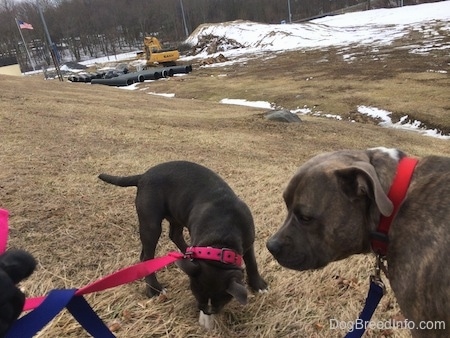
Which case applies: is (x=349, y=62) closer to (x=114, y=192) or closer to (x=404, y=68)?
(x=404, y=68)

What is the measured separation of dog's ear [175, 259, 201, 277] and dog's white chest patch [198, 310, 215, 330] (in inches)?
13.4

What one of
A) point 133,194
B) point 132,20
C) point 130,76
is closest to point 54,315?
point 133,194

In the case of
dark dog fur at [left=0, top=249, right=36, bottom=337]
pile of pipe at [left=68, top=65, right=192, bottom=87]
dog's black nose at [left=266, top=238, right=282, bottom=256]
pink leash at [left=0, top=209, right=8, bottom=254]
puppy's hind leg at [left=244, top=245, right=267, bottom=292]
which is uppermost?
pink leash at [left=0, top=209, right=8, bottom=254]

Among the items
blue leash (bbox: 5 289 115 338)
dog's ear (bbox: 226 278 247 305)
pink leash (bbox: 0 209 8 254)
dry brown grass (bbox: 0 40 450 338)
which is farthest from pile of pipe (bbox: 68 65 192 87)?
pink leash (bbox: 0 209 8 254)

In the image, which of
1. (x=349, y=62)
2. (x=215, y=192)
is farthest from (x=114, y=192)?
(x=349, y=62)

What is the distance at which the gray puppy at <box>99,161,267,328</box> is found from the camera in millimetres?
3025

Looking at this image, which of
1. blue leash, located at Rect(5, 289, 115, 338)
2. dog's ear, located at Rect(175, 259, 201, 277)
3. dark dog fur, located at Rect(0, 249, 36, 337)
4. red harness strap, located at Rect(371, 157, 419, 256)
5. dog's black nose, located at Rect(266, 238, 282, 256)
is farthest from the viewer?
dog's ear, located at Rect(175, 259, 201, 277)

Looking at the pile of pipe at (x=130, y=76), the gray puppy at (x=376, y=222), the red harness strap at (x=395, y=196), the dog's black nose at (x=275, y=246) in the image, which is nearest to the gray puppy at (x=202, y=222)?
the dog's black nose at (x=275, y=246)

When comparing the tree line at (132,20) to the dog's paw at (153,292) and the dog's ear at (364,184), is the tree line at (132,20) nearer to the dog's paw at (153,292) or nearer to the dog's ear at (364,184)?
the dog's paw at (153,292)

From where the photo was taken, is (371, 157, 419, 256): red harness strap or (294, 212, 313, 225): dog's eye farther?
(294, 212, 313, 225): dog's eye

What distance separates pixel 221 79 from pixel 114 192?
26.2 metres

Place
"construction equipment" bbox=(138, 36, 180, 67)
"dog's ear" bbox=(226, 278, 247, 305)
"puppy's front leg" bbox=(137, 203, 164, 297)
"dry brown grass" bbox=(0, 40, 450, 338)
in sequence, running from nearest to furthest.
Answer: "dog's ear" bbox=(226, 278, 247, 305) < "dry brown grass" bbox=(0, 40, 450, 338) < "puppy's front leg" bbox=(137, 203, 164, 297) < "construction equipment" bbox=(138, 36, 180, 67)

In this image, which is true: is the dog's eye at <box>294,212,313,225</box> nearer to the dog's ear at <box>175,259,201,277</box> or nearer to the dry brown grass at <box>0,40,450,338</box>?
the dog's ear at <box>175,259,201,277</box>

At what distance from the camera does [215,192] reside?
11.8 ft
